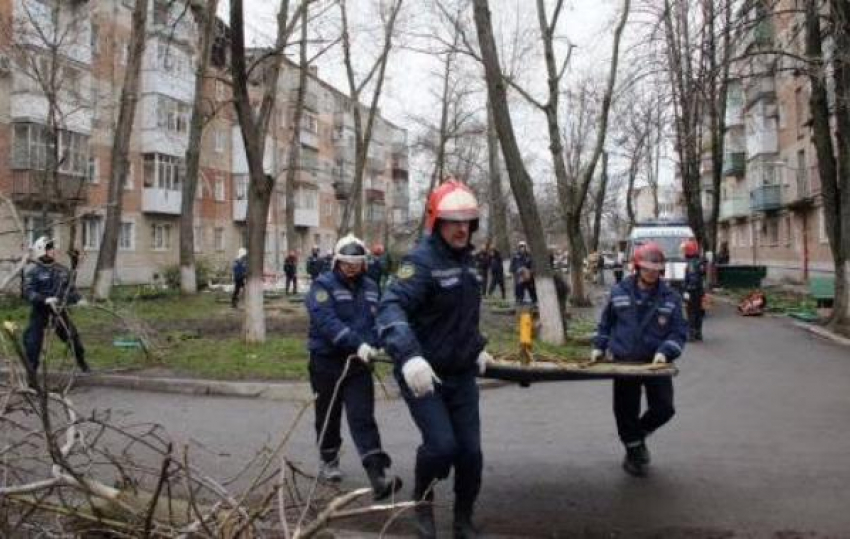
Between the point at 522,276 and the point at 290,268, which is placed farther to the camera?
the point at 290,268

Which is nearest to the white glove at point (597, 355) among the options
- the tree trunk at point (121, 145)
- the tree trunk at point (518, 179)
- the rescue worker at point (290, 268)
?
the tree trunk at point (518, 179)

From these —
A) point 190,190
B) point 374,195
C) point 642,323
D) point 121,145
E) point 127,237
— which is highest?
point 374,195

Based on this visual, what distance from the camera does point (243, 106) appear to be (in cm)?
1481

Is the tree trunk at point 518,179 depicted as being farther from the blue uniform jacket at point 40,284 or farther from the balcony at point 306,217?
the balcony at point 306,217

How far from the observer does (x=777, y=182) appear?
50312 millimetres

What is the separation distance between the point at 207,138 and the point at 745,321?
3937cm

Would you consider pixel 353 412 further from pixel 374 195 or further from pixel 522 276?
pixel 374 195

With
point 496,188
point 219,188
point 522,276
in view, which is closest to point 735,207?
point 496,188

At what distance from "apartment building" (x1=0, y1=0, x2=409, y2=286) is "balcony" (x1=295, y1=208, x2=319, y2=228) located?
15cm

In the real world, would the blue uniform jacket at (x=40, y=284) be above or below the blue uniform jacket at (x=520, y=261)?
below

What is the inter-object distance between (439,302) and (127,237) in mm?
42034

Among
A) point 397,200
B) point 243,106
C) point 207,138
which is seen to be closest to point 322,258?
point 243,106

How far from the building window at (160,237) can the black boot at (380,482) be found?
138 feet

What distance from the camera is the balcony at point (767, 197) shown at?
4900 centimetres
